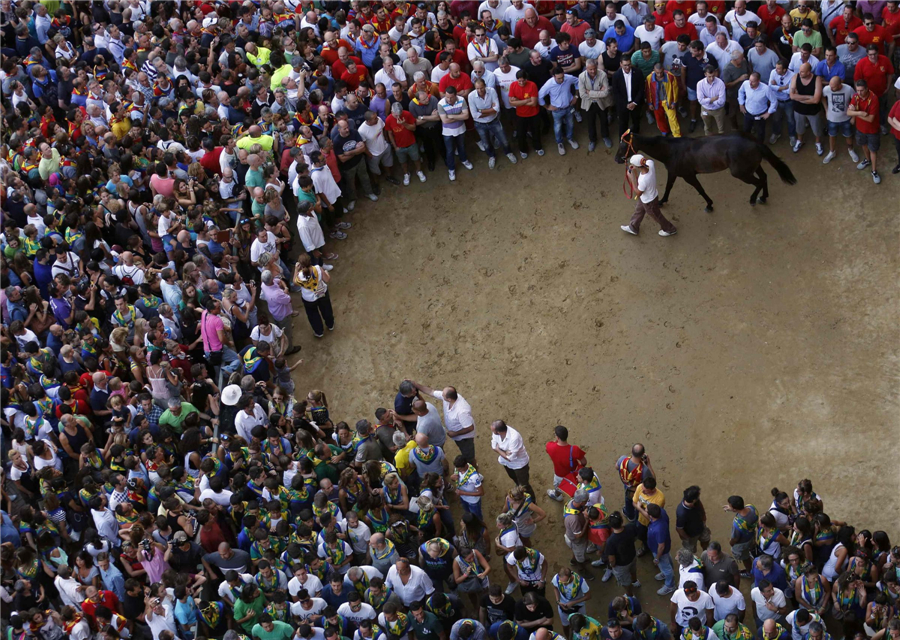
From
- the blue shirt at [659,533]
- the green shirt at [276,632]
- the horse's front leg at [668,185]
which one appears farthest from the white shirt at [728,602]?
the horse's front leg at [668,185]

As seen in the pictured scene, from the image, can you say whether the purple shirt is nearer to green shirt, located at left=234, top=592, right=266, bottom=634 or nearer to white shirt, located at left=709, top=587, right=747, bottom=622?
green shirt, located at left=234, top=592, right=266, bottom=634

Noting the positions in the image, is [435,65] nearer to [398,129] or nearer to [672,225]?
[398,129]

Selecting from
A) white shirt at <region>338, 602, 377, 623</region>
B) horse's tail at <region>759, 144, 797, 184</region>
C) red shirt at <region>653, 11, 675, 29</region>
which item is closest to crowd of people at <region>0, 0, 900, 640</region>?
white shirt at <region>338, 602, 377, 623</region>

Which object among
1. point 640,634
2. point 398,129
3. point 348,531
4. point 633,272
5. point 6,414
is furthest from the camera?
point 398,129

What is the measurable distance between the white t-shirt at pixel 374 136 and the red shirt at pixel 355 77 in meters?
1.00

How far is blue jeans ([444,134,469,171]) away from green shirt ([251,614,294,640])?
8391 mm

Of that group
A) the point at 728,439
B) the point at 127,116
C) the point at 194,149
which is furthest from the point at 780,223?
the point at 127,116

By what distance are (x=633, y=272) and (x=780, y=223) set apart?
7.03 ft

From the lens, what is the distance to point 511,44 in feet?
56.9

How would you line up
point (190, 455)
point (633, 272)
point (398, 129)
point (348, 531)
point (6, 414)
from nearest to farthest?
1. point (348, 531)
2. point (190, 455)
3. point (6, 414)
4. point (633, 272)
5. point (398, 129)

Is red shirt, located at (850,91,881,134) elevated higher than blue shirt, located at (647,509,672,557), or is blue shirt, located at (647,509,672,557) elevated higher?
red shirt, located at (850,91,881,134)

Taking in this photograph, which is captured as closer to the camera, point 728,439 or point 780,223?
point 728,439

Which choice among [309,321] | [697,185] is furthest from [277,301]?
[697,185]

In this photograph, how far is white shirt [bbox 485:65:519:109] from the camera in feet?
56.4
